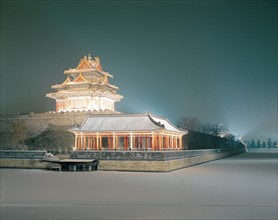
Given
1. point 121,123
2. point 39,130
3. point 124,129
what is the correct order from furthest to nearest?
1. point 39,130
2. point 121,123
3. point 124,129

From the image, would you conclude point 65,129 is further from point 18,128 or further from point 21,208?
point 21,208

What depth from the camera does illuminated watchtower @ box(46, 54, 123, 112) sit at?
48.2 meters

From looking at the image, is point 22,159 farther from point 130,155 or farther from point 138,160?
point 138,160

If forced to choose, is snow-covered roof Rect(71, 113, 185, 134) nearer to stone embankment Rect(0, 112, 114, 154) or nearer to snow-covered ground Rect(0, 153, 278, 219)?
stone embankment Rect(0, 112, 114, 154)

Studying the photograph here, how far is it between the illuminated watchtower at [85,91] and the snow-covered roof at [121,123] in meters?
18.1

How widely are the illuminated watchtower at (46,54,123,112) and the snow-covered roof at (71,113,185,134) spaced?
59.5 ft

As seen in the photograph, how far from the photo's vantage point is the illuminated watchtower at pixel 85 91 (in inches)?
1900

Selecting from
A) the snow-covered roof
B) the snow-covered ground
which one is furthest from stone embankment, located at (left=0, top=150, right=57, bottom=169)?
the snow-covered ground

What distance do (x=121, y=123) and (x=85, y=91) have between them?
22752 millimetres

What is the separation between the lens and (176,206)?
9.08 metres

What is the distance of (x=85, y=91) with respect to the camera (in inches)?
1900

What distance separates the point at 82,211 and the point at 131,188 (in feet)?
15.0

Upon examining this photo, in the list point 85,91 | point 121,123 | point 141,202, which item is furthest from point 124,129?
point 85,91

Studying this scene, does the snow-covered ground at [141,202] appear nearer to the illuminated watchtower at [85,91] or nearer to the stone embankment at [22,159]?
the stone embankment at [22,159]
